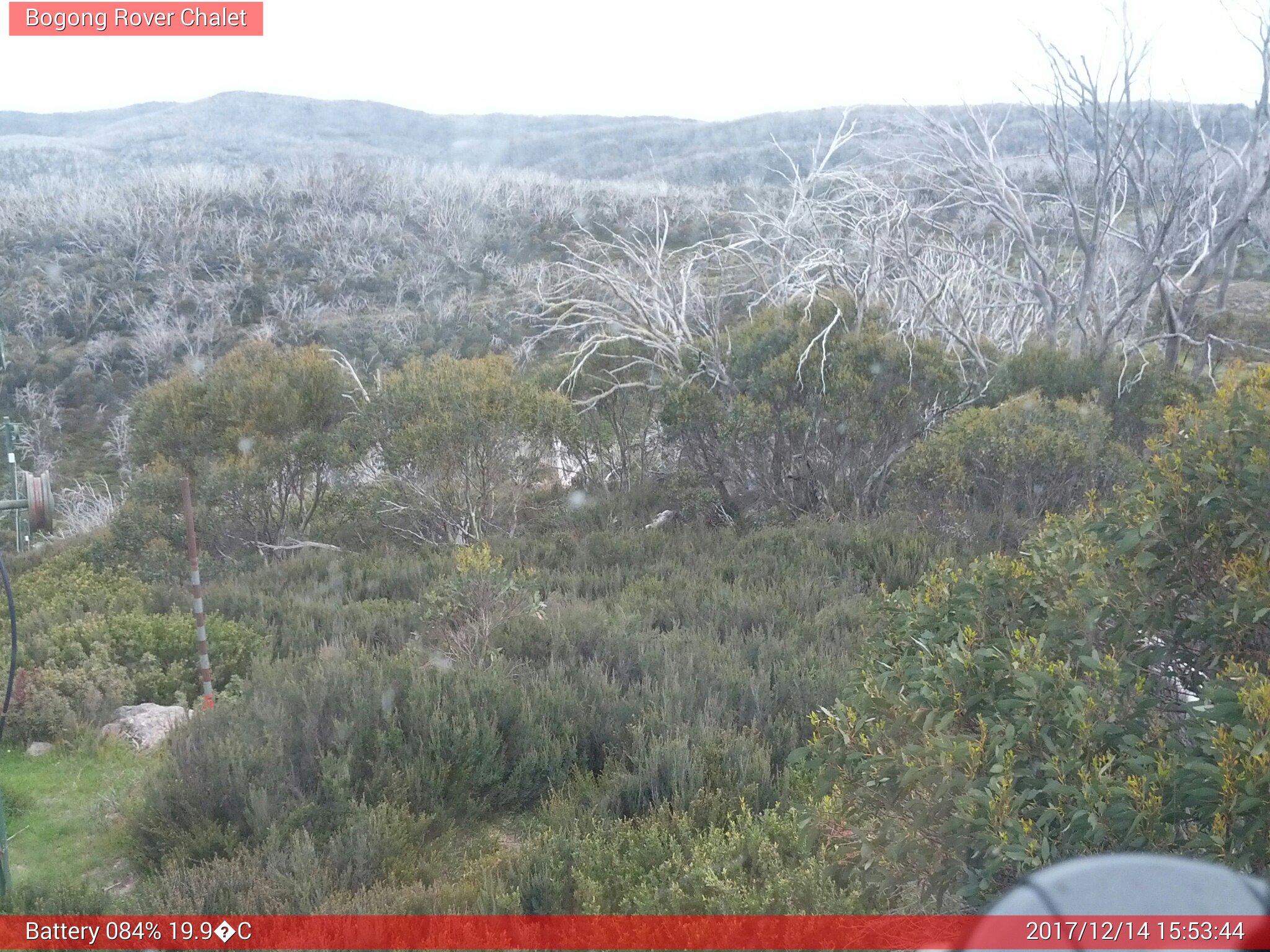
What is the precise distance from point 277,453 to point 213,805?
24.2 ft

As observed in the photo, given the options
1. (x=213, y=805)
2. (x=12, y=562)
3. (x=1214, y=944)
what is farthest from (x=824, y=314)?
(x=12, y=562)

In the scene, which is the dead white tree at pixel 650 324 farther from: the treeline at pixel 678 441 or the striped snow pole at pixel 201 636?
the striped snow pole at pixel 201 636

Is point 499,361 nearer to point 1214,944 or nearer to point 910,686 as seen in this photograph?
point 910,686

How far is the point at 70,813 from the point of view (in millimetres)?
4746

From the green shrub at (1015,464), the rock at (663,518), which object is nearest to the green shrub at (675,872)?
the green shrub at (1015,464)

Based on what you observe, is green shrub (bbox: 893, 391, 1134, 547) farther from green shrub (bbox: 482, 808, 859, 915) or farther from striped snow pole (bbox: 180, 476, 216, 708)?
striped snow pole (bbox: 180, 476, 216, 708)

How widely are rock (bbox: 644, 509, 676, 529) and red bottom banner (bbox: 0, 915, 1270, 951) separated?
24.7ft

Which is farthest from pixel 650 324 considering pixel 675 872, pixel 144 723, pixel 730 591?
pixel 675 872

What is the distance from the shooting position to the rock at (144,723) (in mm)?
5672

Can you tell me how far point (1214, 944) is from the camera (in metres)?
0.88

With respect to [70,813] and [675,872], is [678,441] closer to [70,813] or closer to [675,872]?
[70,813]

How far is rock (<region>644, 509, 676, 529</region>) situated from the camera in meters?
10.7

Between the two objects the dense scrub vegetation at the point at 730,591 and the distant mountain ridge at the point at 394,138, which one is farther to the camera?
the distant mountain ridge at the point at 394,138

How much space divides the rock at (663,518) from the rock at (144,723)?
18.4 feet
